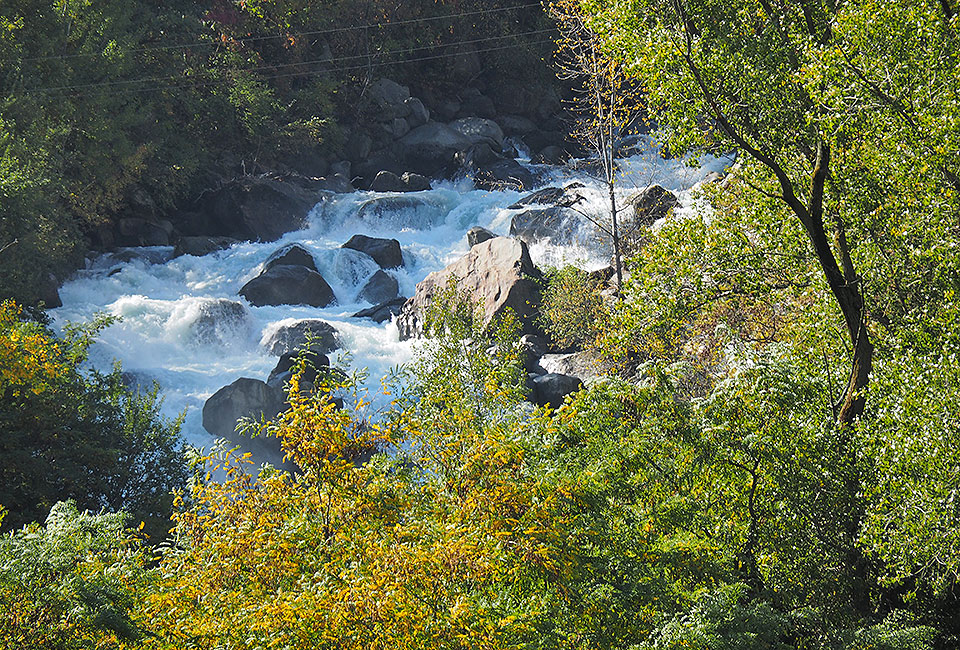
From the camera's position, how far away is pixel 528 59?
1671 inches

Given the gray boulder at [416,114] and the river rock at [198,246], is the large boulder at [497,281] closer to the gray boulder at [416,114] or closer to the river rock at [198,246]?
the river rock at [198,246]

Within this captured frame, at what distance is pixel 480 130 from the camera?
37.7 m

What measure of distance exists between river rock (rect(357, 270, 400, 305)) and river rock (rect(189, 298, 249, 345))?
152 inches

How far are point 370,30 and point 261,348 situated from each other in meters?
24.4

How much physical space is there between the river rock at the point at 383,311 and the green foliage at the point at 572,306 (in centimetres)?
609

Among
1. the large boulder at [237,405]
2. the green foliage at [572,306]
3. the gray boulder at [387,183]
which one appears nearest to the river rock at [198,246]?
the gray boulder at [387,183]

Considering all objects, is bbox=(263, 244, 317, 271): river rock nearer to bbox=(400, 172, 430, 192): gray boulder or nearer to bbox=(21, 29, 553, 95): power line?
bbox=(400, 172, 430, 192): gray boulder

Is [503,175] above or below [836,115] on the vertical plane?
above

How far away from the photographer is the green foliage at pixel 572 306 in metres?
16.7

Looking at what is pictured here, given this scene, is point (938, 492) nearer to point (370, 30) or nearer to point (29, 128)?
point (29, 128)

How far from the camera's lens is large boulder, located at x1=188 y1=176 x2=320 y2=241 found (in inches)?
1158

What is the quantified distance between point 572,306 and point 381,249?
1063cm

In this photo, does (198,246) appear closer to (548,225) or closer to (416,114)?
(548,225)

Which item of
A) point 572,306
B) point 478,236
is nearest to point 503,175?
point 478,236
